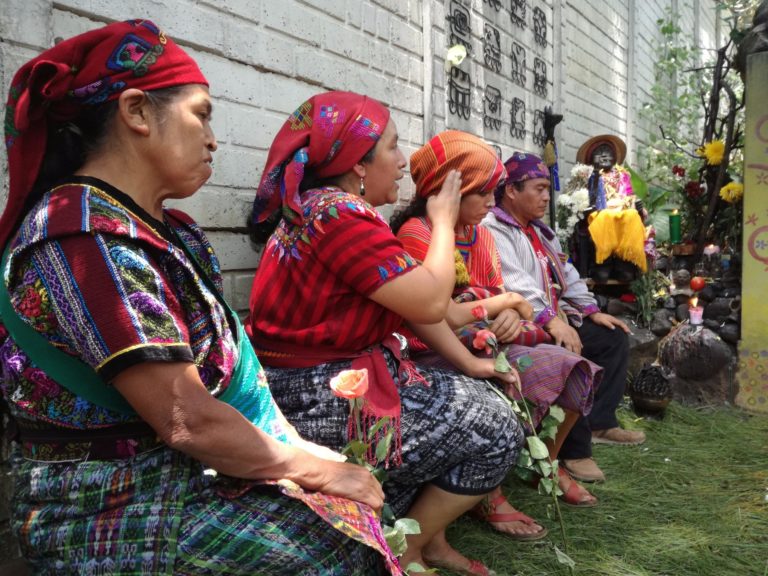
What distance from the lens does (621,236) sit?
17.3ft

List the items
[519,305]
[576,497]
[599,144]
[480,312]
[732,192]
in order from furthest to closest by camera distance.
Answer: [599,144], [732,192], [576,497], [519,305], [480,312]

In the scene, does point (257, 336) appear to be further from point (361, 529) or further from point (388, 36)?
point (388, 36)

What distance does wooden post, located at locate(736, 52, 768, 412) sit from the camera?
4.39 metres

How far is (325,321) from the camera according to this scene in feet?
6.52

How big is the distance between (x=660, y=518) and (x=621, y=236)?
9.55 feet

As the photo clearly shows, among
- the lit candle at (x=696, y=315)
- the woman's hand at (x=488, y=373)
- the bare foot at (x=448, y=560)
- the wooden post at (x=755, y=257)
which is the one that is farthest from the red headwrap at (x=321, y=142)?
the lit candle at (x=696, y=315)

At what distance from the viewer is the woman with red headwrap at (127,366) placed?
1232 millimetres

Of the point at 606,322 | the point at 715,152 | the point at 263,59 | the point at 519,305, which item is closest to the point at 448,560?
the point at 519,305

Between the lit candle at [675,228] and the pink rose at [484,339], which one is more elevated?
the lit candle at [675,228]

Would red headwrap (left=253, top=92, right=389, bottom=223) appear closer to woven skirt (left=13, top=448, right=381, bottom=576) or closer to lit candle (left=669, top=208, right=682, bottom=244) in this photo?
woven skirt (left=13, top=448, right=381, bottom=576)

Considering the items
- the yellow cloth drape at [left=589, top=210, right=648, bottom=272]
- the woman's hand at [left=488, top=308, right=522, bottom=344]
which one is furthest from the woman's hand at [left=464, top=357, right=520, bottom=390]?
the yellow cloth drape at [left=589, top=210, right=648, bottom=272]

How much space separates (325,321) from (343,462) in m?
0.56

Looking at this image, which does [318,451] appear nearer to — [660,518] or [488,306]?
[488,306]

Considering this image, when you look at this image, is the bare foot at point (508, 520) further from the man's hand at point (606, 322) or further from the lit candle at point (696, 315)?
the lit candle at point (696, 315)
